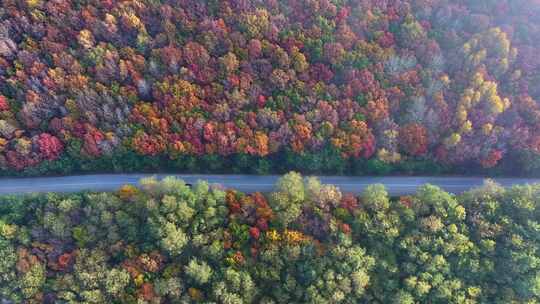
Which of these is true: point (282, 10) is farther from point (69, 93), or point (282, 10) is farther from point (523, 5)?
point (523, 5)

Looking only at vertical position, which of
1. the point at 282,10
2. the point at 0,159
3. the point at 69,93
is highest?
the point at 282,10

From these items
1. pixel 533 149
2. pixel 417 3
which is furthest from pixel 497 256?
pixel 417 3

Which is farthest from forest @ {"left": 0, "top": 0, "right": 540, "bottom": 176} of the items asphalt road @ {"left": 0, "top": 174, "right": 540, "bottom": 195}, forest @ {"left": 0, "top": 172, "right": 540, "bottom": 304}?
forest @ {"left": 0, "top": 172, "right": 540, "bottom": 304}

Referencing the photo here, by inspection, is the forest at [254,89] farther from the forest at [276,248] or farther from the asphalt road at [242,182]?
the forest at [276,248]

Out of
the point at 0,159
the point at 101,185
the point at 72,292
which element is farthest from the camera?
the point at 101,185

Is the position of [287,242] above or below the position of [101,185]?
below

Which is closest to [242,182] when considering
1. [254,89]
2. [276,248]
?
[276,248]

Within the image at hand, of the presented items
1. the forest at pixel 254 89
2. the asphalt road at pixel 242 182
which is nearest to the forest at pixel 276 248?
the asphalt road at pixel 242 182

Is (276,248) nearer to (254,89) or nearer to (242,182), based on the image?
(242,182)
